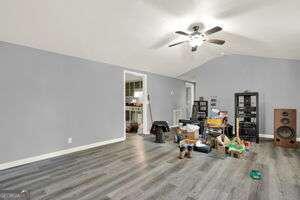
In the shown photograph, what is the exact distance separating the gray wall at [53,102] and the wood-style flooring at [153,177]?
448 mm

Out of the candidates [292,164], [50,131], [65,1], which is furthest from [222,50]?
[50,131]

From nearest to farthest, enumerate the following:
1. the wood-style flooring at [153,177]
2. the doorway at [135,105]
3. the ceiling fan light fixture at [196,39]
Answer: the wood-style flooring at [153,177] < the ceiling fan light fixture at [196,39] < the doorway at [135,105]

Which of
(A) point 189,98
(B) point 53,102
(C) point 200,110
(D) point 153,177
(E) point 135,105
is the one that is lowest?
(D) point 153,177

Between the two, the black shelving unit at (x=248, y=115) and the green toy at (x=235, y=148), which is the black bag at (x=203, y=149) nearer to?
the green toy at (x=235, y=148)

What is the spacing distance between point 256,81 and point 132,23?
4.84 meters

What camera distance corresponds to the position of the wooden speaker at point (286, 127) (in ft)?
15.3

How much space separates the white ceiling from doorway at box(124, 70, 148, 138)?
1716 mm

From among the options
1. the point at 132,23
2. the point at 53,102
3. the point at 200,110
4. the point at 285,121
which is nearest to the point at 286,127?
the point at 285,121

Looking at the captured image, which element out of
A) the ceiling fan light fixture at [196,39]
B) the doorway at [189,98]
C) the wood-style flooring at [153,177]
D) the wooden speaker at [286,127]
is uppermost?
the ceiling fan light fixture at [196,39]

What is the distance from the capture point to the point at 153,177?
2.87 m

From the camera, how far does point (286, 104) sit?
5734 millimetres

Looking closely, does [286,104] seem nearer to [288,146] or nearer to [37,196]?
[288,146]

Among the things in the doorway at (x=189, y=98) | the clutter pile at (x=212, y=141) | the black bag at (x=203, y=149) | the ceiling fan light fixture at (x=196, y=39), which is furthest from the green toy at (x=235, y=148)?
the doorway at (x=189, y=98)

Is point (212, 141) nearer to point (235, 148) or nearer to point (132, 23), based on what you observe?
point (235, 148)
